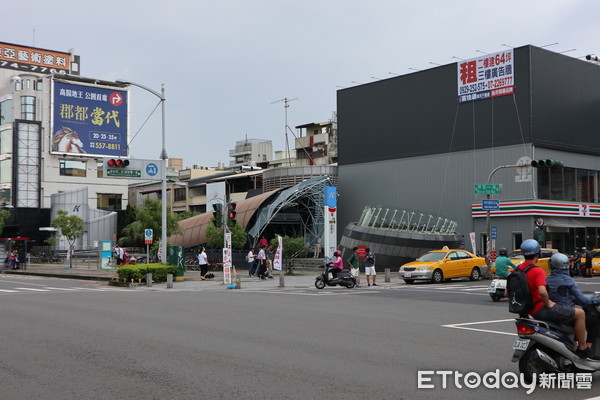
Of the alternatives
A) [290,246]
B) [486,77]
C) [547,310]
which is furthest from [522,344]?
[486,77]

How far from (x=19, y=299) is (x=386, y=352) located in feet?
50.8

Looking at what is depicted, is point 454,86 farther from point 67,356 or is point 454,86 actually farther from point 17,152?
point 17,152

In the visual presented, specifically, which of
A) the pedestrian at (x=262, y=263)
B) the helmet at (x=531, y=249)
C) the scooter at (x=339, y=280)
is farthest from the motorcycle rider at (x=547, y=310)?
the pedestrian at (x=262, y=263)

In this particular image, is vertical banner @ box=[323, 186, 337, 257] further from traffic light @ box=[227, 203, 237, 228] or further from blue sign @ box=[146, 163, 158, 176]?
blue sign @ box=[146, 163, 158, 176]

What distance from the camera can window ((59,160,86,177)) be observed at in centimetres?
7900

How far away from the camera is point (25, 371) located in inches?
356

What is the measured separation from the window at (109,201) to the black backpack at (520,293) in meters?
81.0

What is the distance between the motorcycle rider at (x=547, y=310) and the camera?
787 cm

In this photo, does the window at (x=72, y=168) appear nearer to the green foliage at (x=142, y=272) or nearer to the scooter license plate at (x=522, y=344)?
the green foliage at (x=142, y=272)

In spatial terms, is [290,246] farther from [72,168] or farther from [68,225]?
[72,168]

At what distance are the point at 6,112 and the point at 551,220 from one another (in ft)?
202

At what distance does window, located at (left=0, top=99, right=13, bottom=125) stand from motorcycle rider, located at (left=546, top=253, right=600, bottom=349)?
7758cm

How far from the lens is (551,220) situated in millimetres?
44625

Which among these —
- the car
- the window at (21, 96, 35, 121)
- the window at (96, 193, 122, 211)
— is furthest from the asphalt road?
the window at (96, 193, 122, 211)
